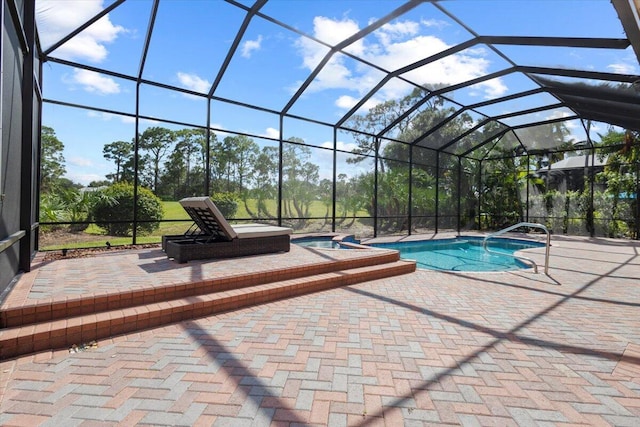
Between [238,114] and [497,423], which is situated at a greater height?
[238,114]

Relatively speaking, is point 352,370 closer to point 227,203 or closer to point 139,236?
point 139,236

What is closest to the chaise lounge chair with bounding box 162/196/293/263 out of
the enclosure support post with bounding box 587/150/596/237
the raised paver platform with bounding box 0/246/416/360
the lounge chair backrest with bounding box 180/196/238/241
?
the lounge chair backrest with bounding box 180/196/238/241

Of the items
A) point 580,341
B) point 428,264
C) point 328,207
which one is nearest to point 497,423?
point 580,341

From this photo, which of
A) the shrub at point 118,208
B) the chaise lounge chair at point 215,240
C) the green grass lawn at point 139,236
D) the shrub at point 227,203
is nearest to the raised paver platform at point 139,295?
the chaise lounge chair at point 215,240

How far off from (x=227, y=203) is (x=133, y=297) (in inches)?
391

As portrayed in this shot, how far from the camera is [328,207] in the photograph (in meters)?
16.0

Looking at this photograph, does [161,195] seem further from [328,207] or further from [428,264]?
[428,264]

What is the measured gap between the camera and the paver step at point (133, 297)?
9.31 feet

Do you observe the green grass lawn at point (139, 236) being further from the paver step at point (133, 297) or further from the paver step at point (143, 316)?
the paver step at point (143, 316)

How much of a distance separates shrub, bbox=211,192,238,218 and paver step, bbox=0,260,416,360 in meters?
8.77

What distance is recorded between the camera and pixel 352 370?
8.16ft

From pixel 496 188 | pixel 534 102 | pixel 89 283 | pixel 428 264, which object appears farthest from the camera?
pixel 496 188

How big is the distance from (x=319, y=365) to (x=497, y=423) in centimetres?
124

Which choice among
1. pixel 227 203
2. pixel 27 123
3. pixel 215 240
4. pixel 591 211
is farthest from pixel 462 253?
pixel 27 123
